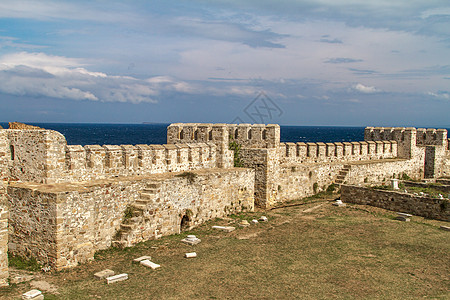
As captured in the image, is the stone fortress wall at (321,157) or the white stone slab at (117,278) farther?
the stone fortress wall at (321,157)

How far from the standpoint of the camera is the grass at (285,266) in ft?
27.6

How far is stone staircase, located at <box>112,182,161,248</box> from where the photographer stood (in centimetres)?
1124

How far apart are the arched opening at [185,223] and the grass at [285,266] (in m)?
0.44

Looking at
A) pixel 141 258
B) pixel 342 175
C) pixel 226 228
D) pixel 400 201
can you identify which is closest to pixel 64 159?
pixel 141 258

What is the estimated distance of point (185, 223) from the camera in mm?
13789

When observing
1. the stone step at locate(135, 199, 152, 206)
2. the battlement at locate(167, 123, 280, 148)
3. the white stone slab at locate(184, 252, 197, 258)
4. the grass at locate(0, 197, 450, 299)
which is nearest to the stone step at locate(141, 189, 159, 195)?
the stone step at locate(135, 199, 152, 206)

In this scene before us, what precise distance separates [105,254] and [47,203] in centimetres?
223

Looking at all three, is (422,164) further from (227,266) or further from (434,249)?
(227,266)

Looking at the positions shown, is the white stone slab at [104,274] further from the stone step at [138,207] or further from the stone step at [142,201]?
the stone step at [142,201]

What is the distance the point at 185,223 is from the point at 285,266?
4.84 m

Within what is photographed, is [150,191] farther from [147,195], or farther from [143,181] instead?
[143,181]

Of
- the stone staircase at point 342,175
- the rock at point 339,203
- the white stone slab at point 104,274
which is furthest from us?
the stone staircase at point 342,175

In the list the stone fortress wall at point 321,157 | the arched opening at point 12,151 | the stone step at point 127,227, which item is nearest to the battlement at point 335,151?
the stone fortress wall at point 321,157

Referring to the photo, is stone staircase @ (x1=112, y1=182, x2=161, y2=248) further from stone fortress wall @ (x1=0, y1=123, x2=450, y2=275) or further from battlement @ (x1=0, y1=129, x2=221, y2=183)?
battlement @ (x1=0, y1=129, x2=221, y2=183)
